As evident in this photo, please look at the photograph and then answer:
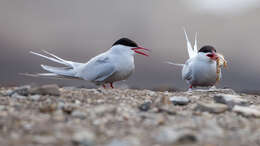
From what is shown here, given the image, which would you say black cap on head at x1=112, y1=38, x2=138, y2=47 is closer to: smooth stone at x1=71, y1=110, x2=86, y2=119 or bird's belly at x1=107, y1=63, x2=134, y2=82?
→ bird's belly at x1=107, y1=63, x2=134, y2=82

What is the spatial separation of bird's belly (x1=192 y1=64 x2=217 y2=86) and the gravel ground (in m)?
2.25

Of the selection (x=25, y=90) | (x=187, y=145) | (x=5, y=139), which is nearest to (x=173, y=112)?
(x=187, y=145)

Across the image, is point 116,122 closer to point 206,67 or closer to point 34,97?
point 34,97

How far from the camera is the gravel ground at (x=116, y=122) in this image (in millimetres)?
2678

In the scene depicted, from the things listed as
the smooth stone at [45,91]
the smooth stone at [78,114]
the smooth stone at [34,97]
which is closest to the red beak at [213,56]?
the smooth stone at [45,91]

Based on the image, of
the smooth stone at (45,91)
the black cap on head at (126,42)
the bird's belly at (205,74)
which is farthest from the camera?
the bird's belly at (205,74)

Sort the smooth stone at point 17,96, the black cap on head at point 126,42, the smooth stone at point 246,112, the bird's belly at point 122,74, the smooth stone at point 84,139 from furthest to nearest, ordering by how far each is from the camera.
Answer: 1. the black cap on head at point 126,42
2. the bird's belly at point 122,74
3. the smooth stone at point 17,96
4. the smooth stone at point 246,112
5. the smooth stone at point 84,139

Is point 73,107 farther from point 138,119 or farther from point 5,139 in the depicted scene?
point 5,139

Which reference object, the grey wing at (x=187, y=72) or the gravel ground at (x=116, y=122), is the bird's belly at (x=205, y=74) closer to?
the grey wing at (x=187, y=72)

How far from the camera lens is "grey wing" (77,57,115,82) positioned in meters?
5.79

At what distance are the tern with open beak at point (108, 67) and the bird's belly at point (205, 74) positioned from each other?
4.23ft

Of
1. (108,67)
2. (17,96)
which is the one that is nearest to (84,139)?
(17,96)

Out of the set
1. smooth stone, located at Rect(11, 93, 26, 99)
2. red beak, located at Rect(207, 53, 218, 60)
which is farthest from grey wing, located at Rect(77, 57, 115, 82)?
red beak, located at Rect(207, 53, 218, 60)

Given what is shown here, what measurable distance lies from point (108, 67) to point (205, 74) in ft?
6.71
